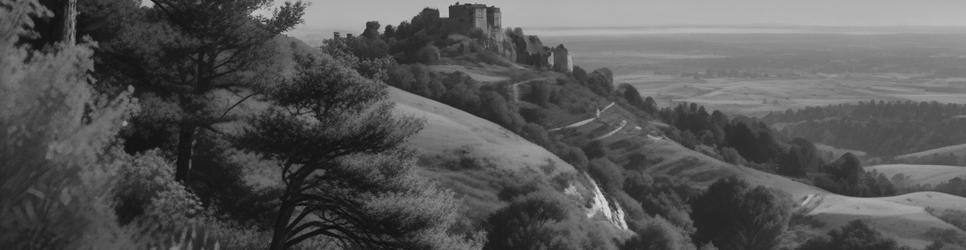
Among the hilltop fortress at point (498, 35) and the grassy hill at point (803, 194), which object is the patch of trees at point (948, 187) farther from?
the hilltop fortress at point (498, 35)

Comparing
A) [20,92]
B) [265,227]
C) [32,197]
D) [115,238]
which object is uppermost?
[20,92]

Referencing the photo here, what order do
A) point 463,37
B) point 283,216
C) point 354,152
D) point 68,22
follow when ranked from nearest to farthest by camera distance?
point 68,22, point 354,152, point 283,216, point 463,37

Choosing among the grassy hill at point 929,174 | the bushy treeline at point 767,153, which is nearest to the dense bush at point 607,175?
the bushy treeline at point 767,153

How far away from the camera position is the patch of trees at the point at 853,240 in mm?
79688


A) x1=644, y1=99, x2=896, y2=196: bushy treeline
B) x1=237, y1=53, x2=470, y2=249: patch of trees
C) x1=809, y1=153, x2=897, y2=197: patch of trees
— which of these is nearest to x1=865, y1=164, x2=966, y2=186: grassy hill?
x1=644, y1=99, x2=896, y2=196: bushy treeline

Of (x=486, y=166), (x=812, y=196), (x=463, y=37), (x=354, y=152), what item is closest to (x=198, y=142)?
(x=354, y=152)

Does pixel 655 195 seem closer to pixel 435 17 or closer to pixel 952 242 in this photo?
pixel 952 242

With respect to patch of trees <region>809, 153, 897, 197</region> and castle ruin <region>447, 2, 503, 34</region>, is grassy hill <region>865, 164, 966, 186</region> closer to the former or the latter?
patch of trees <region>809, 153, 897, 197</region>

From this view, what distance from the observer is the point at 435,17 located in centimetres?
17188

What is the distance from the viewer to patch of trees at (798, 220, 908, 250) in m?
79.7

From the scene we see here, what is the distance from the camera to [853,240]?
7950cm

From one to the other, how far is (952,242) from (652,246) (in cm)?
4670

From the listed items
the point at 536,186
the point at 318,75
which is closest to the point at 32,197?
the point at 318,75

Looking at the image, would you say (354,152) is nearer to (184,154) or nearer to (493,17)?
(184,154)
